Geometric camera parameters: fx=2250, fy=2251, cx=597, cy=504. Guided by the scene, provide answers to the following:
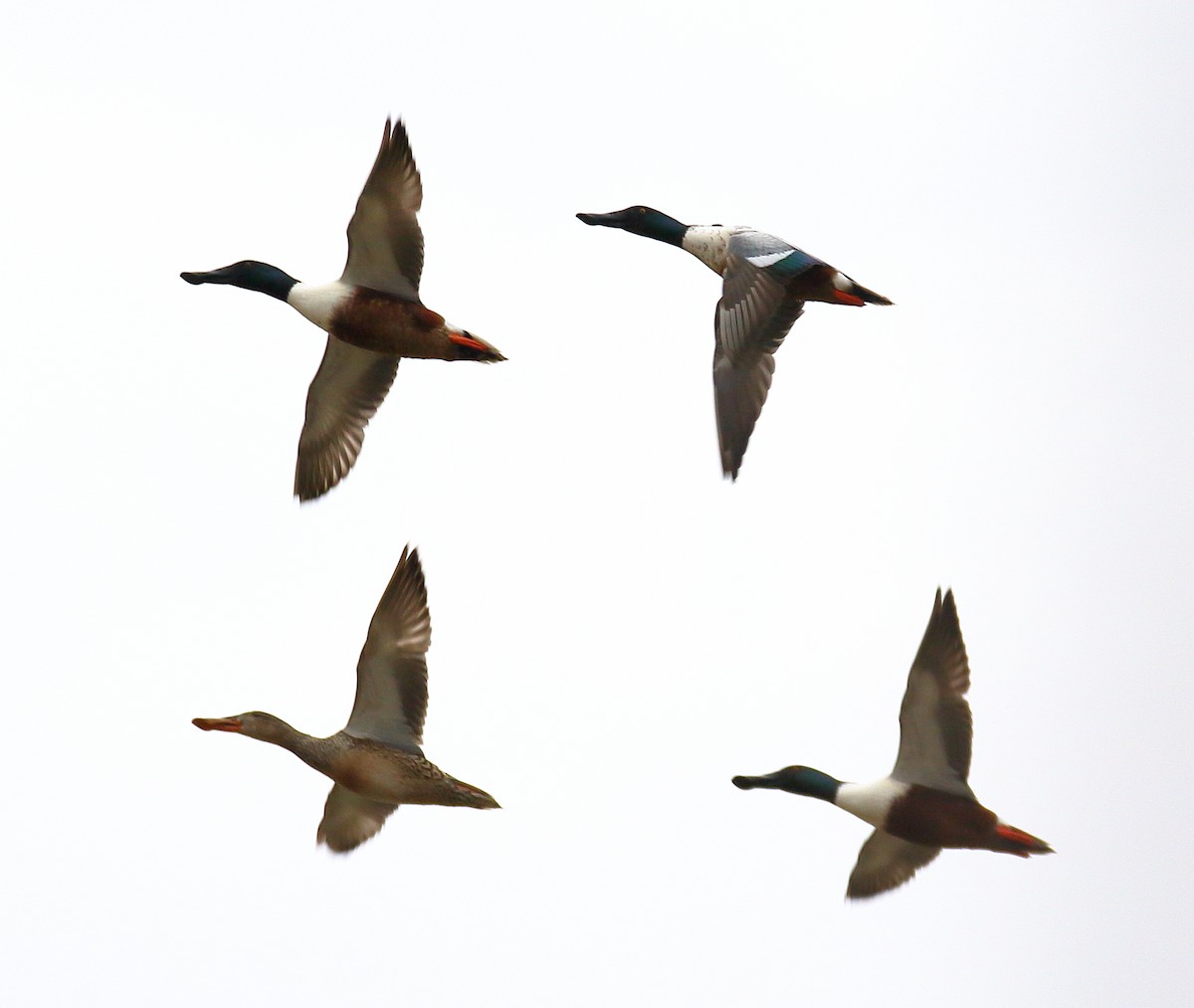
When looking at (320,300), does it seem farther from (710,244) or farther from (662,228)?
(662,228)

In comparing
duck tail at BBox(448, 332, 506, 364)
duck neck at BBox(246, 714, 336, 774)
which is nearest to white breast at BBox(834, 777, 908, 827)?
duck neck at BBox(246, 714, 336, 774)

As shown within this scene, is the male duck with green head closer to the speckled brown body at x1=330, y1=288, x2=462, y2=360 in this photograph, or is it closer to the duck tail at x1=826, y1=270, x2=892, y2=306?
the duck tail at x1=826, y1=270, x2=892, y2=306

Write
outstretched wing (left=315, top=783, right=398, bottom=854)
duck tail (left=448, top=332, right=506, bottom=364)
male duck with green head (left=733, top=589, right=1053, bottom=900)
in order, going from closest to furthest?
1. male duck with green head (left=733, top=589, right=1053, bottom=900)
2. duck tail (left=448, top=332, right=506, bottom=364)
3. outstretched wing (left=315, top=783, right=398, bottom=854)

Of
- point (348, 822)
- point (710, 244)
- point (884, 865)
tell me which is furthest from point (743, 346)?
point (348, 822)

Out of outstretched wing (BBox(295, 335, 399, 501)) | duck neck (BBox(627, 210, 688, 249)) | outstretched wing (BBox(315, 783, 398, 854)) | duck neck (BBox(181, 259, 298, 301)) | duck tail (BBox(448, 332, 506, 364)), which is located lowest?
outstretched wing (BBox(315, 783, 398, 854))

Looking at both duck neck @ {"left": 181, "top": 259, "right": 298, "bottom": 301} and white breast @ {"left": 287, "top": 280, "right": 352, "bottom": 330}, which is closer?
white breast @ {"left": 287, "top": 280, "right": 352, "bottom": 330}

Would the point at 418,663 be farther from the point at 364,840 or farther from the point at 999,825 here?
the point at 999,825

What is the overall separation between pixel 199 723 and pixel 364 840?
174 centimetres

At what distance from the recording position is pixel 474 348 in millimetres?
16906

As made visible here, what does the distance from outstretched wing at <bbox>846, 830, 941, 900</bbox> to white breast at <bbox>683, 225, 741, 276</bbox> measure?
15.3 ft

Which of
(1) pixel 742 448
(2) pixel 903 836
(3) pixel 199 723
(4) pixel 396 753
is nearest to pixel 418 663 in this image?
(4) pixel 396 753

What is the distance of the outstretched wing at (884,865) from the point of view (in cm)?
1698

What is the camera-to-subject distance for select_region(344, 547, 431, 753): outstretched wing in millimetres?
16094

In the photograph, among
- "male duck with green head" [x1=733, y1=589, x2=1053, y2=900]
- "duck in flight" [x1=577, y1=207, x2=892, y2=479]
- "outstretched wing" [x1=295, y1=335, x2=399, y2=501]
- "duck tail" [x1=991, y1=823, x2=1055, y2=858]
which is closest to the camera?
"duck tail" [x1=991, y1=823, x2=1055, y2=858]
